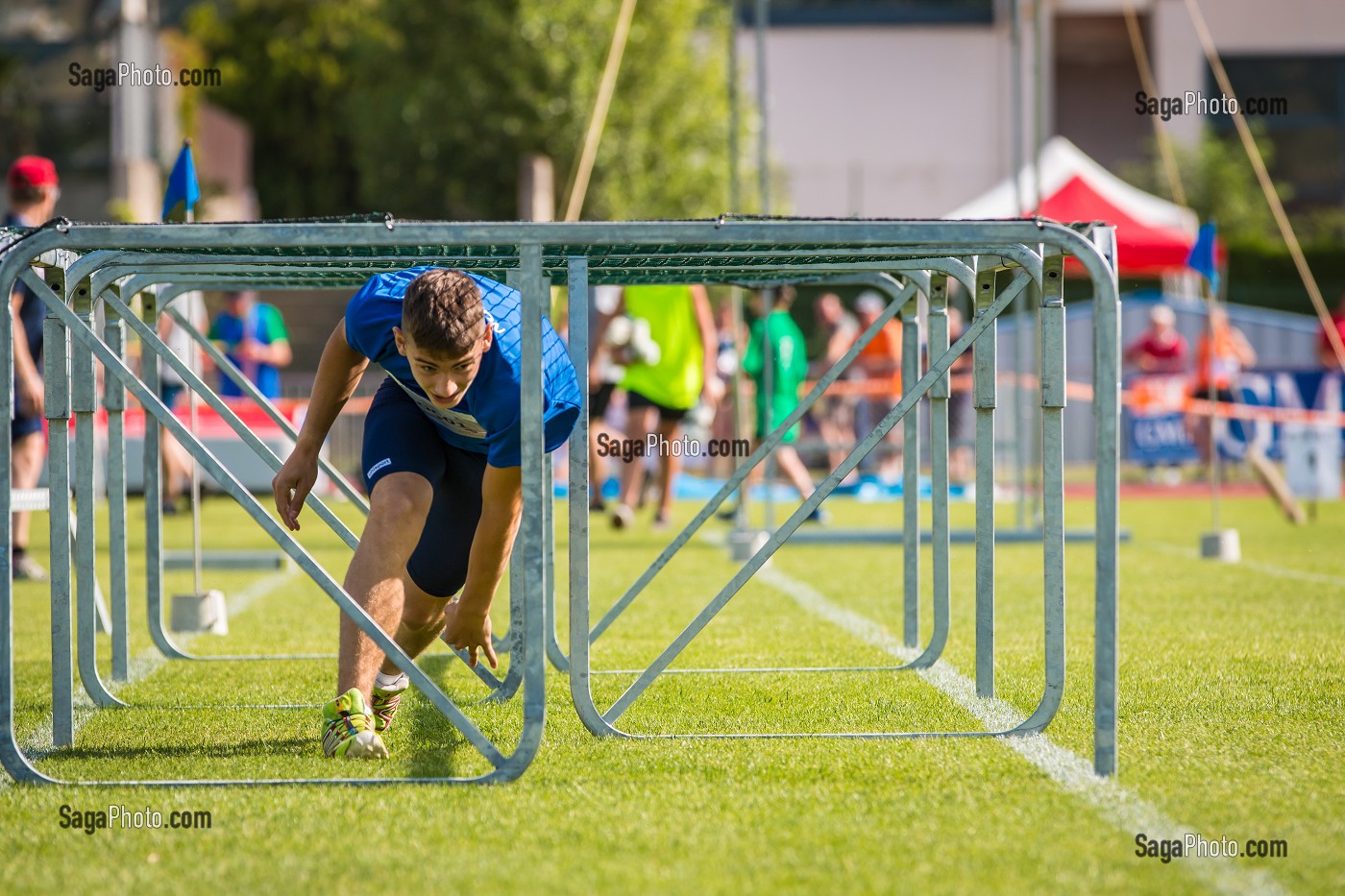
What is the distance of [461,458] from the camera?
4.50 meters

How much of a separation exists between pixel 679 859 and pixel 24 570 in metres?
6.68

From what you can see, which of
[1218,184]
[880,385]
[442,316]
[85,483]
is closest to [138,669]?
[85,483]

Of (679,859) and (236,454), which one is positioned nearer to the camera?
(679,859)

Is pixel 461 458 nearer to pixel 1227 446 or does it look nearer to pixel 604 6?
pixel 1227 446

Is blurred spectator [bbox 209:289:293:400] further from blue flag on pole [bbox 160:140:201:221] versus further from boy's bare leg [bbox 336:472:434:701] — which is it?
boy's bare leg [bbox 336:472:434:701]

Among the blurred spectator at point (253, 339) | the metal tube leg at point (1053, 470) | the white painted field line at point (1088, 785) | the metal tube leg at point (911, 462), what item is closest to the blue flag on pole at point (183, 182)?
the metal tube leg at point (911, 462)

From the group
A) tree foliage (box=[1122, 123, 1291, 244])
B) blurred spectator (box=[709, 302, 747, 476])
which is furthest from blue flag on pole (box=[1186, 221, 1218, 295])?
tree foliage (box=[1122, 123, 1291, 244])

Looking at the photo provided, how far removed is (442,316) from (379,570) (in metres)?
0.77

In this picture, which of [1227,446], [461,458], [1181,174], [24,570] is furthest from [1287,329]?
[461,458]

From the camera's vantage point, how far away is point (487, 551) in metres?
4.02

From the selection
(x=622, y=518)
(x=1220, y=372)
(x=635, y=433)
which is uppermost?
(x=1220, y=372)

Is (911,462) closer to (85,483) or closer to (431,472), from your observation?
(431,472)

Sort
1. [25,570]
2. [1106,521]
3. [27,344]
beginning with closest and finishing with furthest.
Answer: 1. [1106,521]
2. [27,344]
3. [25,570]

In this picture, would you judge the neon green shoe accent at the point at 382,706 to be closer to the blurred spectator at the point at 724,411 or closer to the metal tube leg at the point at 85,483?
the metal tube leg at the point at 85,483
